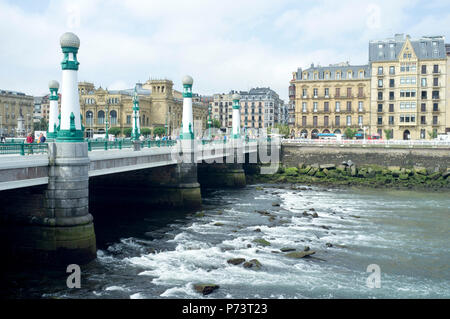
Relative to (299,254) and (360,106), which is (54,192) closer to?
(299,254)

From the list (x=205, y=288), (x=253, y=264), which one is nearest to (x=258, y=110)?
(x=253, y=264)

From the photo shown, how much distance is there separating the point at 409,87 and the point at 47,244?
7710 cm

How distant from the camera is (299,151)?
210 ft

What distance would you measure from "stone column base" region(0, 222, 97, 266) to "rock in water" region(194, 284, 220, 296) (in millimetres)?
5196

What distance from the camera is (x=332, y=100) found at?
289 feet

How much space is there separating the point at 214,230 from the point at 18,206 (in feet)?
37.7

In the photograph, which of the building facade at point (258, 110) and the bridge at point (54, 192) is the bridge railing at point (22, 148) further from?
the building facade at point (258, 110)

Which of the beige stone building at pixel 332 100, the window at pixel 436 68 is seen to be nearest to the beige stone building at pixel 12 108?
the beige stone building at pixel 332 100

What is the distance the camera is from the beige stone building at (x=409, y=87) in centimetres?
8181

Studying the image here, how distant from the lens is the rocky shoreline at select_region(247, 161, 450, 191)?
5000cm

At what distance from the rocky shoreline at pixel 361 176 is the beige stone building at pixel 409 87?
2929cm

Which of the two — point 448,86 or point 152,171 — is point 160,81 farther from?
point 152,171

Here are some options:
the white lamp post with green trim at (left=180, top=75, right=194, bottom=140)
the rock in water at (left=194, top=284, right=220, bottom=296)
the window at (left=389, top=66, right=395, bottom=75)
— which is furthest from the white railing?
the rock in water at (left=194, top=284, right=220, bottom=296)

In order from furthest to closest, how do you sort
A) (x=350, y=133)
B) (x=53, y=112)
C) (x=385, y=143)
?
1. (x=350, y=133)
2. (x=385, y=143)
3. (x=53, y=112)
